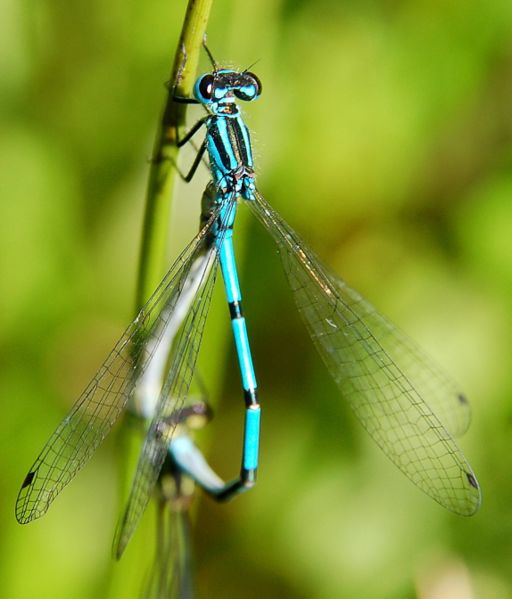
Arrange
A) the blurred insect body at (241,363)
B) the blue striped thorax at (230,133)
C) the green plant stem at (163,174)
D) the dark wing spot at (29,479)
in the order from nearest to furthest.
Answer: the green plant stem at (163,174)
the dark wing spot at (29,479)
the blurred insect body at (241,363)
the blue striped thorax at (230,133)

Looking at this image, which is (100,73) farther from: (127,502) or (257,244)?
(127,502)

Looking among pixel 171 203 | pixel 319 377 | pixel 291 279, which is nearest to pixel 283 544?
pixel 319 377

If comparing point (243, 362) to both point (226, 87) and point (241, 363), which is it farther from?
point (226, 87)

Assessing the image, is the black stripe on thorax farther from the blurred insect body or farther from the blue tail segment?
the blue tail segment

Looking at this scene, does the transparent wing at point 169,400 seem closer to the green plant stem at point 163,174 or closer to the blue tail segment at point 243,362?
the blue tail segment at point 243,362

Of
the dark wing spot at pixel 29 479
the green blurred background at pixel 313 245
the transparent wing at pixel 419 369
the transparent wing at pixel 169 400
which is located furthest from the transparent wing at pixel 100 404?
the transparent wing at pixel 419 369

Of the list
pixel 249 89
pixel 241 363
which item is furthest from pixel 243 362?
pixel 249 89
